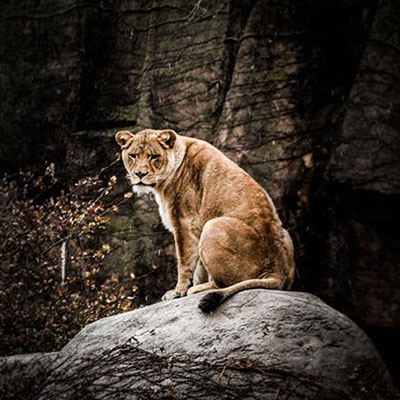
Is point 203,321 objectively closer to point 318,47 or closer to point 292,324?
point 292,324

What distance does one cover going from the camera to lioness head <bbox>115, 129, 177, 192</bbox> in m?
7.02

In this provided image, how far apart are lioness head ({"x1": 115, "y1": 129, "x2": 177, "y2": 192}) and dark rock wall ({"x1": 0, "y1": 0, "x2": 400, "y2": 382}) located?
2.61 metres

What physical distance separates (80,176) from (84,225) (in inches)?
140

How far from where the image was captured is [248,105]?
32.1 feet

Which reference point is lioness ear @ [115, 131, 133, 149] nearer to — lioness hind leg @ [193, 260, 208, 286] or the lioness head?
the lioness head

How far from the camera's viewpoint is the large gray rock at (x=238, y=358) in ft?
16.8

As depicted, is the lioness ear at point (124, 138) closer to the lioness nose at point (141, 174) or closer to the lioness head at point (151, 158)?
the lioness head at point (151, 158)

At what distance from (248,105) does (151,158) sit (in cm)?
314

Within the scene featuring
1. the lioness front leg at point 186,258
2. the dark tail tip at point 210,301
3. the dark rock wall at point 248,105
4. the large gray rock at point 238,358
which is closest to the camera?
the large gray rock at point 238,358

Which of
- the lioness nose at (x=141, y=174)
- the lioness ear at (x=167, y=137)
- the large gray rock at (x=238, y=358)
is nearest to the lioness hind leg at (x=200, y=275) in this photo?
the large gray rock at (x=238, y=358)

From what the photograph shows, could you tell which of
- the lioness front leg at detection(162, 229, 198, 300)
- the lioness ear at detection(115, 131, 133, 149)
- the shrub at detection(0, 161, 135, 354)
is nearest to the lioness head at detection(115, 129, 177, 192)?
the lioness ear at detection(115, 131, 133, 149)

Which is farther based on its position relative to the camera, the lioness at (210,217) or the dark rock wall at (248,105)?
the dark rock wall at (248,105)

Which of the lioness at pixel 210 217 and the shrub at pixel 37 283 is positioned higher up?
the lioness at pixel 210 217

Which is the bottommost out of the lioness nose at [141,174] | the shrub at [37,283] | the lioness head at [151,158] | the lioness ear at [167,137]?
the shrub at [37,283]
